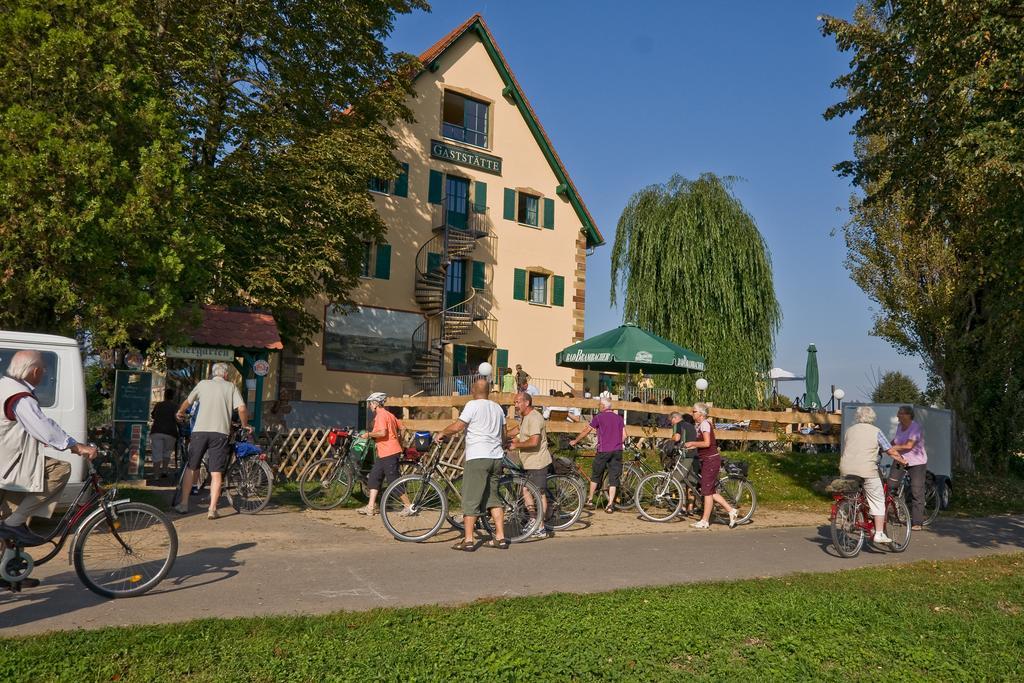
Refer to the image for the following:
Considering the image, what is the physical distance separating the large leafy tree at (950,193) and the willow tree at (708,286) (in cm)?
633

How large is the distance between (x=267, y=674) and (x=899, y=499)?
29.6 ft

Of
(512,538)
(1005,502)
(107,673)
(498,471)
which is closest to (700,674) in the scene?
(107,673)

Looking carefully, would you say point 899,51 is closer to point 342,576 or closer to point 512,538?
point 512,538

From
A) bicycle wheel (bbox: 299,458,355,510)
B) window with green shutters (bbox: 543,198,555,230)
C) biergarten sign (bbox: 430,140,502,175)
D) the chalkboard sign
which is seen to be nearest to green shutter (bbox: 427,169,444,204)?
biergarten sign (bbox: 430,140,502,175)

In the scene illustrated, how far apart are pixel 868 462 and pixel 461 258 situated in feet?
66.5

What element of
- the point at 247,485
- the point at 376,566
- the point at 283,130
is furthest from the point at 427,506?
the point at 283,130

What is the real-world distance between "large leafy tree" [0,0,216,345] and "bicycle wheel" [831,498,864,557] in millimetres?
9207

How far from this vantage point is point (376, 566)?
834 cm

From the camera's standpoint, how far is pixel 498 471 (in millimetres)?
9820

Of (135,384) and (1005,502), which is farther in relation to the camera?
(1005,502)

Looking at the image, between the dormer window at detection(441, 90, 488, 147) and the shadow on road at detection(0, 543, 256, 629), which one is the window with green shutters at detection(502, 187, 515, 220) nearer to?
the dormer window at detection(441, 90, 488, 147)

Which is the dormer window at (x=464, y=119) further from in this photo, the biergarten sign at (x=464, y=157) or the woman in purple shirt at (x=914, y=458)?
the woman in purple shirt at (x=914, y=458)

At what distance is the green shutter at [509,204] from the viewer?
3088cm

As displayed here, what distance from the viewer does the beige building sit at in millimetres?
26766
